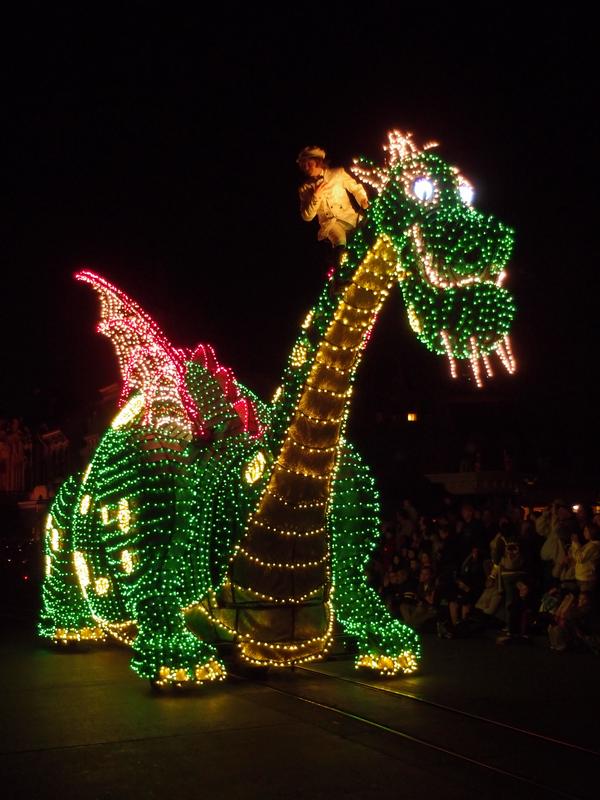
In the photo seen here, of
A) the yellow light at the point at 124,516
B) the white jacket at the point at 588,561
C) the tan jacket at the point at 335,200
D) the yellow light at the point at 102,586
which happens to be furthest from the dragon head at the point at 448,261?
the white jacket at the point at 588,561

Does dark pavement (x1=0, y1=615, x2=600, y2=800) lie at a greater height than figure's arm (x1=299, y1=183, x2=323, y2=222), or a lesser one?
lesser

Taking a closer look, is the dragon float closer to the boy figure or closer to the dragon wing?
the dragon wing

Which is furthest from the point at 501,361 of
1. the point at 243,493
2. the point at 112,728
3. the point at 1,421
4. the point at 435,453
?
the point at 1,421

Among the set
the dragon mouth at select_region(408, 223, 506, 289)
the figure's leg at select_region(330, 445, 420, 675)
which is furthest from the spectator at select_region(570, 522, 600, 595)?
the dragon mouth at select_region(408, 223, 506, 289)

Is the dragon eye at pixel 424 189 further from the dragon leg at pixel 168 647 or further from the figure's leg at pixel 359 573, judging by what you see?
the dragon leg at pixel 168 647

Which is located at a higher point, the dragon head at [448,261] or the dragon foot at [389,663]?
the dragon head at [448,261]

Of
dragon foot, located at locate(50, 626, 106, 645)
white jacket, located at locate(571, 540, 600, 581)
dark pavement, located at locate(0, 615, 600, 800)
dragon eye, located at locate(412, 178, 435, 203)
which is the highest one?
dragon eye, located at locate(412, 178, 435, 203)

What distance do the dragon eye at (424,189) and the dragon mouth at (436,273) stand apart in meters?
0.22

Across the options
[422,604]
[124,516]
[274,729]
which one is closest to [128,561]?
[124,516]

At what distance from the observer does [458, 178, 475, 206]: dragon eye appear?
6.61m

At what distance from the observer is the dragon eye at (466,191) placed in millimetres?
6606

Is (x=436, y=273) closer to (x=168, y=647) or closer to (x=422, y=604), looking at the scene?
(x=168, y=647)

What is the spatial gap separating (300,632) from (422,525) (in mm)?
5732

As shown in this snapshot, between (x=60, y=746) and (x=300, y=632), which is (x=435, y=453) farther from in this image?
(x=60, y=746)
